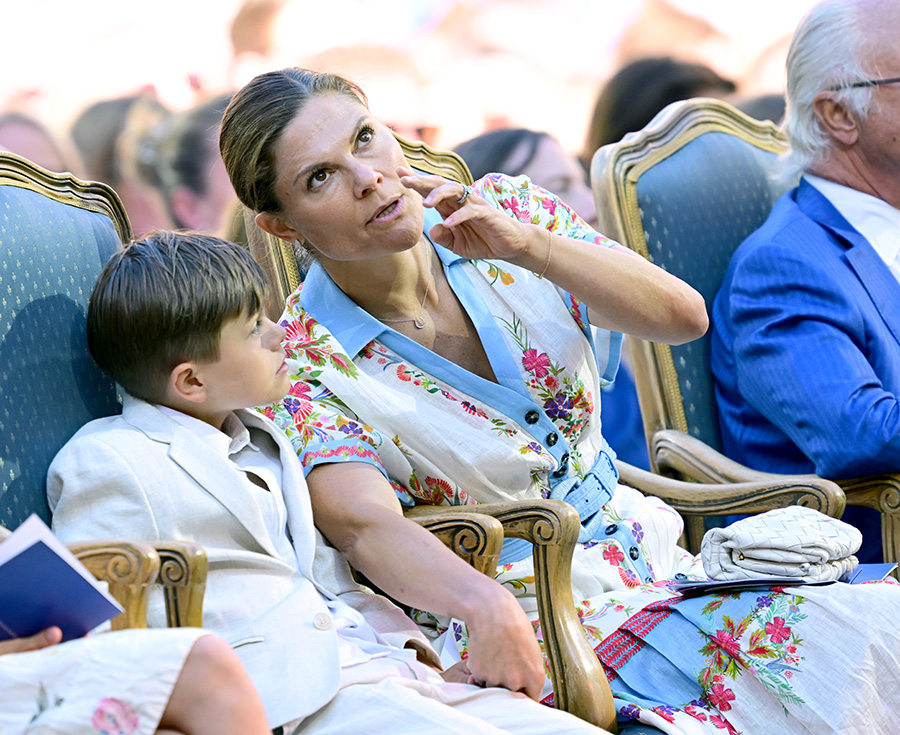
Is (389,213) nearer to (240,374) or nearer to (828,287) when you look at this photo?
(240,374)

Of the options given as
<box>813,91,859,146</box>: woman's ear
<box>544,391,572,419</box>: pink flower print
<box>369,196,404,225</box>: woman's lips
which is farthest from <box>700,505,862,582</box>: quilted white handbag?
<box>813,91,859,146</box>: woman's ear

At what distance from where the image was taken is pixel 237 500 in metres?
1.42

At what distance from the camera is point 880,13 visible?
2.23m

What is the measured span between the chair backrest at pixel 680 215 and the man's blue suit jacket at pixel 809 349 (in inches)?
2.5

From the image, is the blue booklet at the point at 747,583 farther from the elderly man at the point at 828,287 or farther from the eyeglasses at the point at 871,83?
the eyeglasses at the point at 871,83

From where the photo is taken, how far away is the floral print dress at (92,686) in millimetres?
1040

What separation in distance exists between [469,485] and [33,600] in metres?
0.75

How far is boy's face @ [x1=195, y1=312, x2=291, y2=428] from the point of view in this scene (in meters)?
1.48

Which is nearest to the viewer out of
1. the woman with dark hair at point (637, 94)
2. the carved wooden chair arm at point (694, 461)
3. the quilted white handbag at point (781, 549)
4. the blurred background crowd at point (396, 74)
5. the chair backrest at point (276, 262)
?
the quilted white handbag at point (781, 549)

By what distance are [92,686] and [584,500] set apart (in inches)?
35.5

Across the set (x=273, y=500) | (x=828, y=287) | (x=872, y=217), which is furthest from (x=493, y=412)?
(x=872, y=217)

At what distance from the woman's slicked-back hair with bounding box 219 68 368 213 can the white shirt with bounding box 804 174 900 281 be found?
111 cm

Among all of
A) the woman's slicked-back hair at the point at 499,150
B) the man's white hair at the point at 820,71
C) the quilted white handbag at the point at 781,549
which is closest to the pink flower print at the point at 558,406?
the quilted white handbag at the point at 781,549

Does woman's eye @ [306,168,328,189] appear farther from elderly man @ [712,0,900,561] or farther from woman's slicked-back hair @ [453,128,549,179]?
woman's slicked-back hair @ [453,128,549,179]
